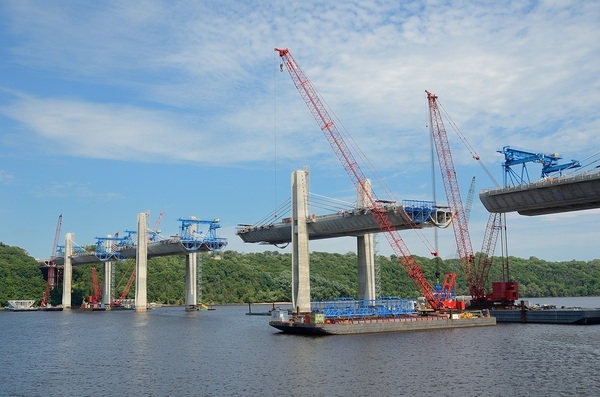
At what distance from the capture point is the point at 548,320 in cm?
9950

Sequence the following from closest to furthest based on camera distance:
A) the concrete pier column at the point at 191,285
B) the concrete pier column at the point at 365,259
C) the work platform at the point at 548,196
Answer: the work platform at the point at 548,196, the concrete pier column at the point at 365,259, the concrete pier column at the point at 191,285

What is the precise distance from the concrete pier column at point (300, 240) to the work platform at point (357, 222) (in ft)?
29.6

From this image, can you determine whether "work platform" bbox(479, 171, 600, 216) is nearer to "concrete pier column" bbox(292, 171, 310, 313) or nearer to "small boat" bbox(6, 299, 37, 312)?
"concrete pier column" bbox(292, 171, 310, 313)

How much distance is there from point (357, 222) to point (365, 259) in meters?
8.87

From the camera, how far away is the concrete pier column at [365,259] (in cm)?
10419

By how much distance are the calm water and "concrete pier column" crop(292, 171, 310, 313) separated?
12.3 meters

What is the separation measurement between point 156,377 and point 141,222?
380 ft

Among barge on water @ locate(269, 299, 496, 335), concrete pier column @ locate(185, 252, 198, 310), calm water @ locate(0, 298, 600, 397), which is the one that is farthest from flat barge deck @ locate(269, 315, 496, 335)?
concrete pier column @ locate(185, 252, 198, 310)

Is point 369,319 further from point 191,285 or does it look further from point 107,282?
point 107,282

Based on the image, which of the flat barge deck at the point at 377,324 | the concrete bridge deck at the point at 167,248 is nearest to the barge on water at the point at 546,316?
the flat barge deck at the point at 377,324

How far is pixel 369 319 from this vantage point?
3408 inches

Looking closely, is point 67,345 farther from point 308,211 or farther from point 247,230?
point 247,230

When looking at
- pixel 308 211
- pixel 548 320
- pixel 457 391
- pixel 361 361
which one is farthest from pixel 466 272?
pixel 457 391

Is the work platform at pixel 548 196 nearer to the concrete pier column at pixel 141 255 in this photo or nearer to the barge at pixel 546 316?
the barge at pixel 546 316
